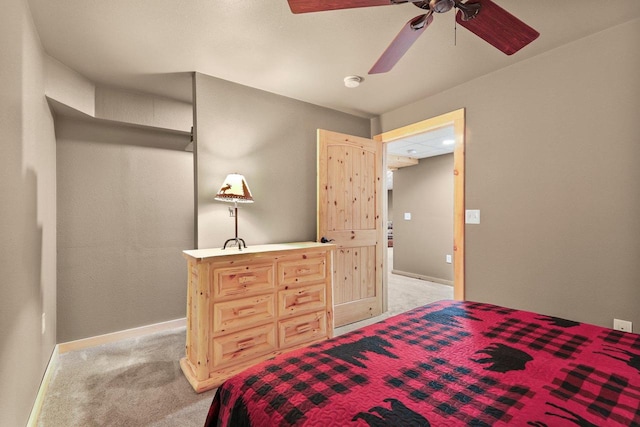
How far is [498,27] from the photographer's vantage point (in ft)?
4.98

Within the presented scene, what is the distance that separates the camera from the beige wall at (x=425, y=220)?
5.28 m

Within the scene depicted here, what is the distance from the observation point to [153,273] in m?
3.12

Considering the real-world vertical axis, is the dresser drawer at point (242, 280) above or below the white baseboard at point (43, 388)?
above

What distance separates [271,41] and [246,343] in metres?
2.26

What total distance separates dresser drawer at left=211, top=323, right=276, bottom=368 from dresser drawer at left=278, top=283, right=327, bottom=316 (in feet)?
0.60

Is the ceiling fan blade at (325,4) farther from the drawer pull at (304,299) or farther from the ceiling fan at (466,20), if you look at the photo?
the drawer pull at (304,299)

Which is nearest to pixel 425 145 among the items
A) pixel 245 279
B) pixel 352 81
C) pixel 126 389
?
pixel 352 81

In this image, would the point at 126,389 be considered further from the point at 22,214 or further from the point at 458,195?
the point at 458,195

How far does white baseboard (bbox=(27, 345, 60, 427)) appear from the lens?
1.71 metres

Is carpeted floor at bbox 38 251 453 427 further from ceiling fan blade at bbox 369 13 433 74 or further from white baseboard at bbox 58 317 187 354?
ceiling fan blade at bbox 369 13 433 74

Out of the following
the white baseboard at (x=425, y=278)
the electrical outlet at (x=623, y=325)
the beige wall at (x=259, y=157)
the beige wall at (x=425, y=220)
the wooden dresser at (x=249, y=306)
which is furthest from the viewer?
the beige wall at (x=425, y=220)

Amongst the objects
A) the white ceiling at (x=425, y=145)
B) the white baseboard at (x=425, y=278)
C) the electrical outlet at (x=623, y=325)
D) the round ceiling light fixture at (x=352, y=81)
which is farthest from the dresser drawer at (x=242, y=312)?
the white baseboard at (x=425, y=278)

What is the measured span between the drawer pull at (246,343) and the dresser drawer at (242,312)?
11 cm

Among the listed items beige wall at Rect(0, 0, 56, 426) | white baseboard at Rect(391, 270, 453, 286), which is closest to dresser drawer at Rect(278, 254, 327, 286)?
beige wall at Rect(0, 0, 56, 426)
